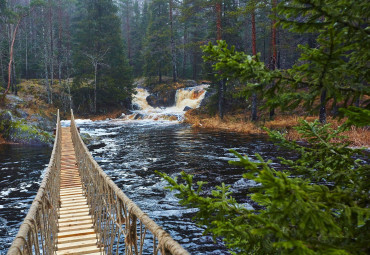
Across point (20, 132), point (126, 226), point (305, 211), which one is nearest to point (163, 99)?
point (20, 132)

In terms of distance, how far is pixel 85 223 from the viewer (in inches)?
222

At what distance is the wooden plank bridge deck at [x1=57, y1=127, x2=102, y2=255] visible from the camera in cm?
464

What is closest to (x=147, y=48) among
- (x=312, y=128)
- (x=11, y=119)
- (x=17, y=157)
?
(x=11, y=119)

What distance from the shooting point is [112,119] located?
3338cm

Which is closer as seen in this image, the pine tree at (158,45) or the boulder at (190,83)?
the boulder at (190,83)

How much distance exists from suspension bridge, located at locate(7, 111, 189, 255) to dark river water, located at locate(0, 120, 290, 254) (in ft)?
3.85

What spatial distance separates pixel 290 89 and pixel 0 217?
8143 millimetres

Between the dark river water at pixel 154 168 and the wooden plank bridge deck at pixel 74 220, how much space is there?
128 centimetres

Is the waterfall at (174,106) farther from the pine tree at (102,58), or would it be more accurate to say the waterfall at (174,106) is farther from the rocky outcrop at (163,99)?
the pine tree at (102,58)

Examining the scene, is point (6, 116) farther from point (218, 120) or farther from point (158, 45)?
point (158, 45)

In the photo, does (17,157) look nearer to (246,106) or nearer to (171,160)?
(171,160)

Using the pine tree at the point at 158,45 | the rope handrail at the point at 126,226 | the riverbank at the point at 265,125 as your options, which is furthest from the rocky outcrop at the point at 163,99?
the rope handrail at the point at 126,226

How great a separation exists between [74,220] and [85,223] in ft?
1.04

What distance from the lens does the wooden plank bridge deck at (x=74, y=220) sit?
4637 mm
